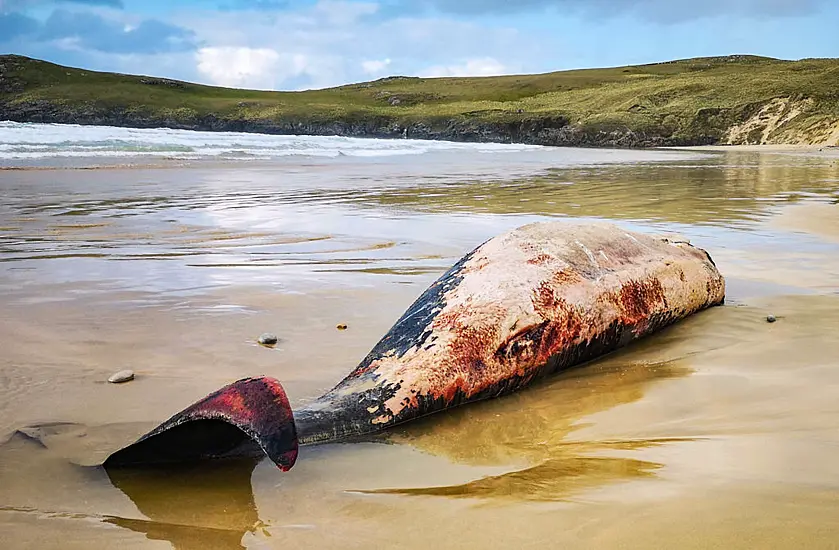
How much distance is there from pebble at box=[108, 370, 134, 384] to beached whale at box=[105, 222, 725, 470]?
2.93 ft

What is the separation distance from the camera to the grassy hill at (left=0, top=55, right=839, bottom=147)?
1868 inches

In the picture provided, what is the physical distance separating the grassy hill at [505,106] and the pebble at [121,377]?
41230mm

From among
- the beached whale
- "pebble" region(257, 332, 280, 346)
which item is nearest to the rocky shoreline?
the beached whale

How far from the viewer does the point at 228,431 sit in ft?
7.23

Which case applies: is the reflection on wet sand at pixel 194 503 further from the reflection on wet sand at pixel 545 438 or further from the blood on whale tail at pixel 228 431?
the reflection on wet sand at pixel 545 438

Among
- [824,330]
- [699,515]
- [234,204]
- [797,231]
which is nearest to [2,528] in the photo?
[699,515]

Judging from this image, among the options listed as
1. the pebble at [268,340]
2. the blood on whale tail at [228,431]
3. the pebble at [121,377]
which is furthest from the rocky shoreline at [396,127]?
the blood on whale tail at [228,431]

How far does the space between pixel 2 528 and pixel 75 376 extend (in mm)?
1331

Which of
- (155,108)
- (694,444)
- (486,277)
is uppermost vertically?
(155,108)

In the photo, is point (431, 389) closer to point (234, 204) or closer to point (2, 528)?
point (2, 528)

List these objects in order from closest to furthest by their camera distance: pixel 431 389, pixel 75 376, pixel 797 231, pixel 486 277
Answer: pixel 431 389
pixel 75 376
pixel 486 277
pixel 797 231

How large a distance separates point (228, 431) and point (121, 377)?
1.05 metres

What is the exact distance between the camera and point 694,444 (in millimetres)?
2420

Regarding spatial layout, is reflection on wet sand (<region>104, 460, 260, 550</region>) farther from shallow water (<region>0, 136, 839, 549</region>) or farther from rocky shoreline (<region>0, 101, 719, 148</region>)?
rocky shoreline (<region>0, 101, 719, 148</region>)
